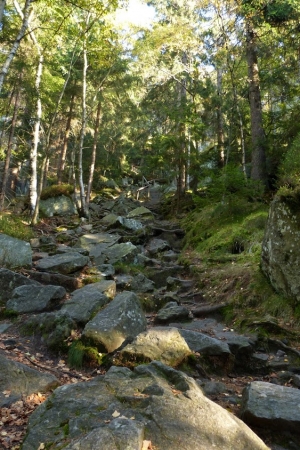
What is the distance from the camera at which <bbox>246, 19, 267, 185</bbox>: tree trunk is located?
1330 cm

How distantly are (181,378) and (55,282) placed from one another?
5.53 metres

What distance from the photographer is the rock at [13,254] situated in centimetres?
902

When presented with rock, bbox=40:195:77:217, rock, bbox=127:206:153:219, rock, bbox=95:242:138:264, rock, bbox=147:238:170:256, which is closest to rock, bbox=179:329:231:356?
rock, bbox=95:242:138:264

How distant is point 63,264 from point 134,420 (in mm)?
6840

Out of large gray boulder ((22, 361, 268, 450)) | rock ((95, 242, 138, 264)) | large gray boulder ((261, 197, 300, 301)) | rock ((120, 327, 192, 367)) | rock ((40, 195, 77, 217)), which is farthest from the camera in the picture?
rock ((40, 195, 77, 217))

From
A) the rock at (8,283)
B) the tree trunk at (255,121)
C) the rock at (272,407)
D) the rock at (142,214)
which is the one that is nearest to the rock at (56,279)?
the rock at (8,283)

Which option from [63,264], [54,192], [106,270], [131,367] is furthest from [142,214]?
[131,367]

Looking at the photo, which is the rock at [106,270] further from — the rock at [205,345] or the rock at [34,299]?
the rock at [205,345]

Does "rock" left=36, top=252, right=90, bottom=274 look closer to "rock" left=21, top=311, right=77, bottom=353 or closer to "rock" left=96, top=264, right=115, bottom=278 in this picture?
"rock" left=96, top=264, right=115, bottom=278

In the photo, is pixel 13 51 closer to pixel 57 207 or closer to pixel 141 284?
pixel 141 284

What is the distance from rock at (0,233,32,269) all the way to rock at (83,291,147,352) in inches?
156

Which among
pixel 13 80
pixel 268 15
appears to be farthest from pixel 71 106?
pixel 268 15

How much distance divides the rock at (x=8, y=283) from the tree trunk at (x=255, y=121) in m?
9.17

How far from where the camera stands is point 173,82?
854 inches
